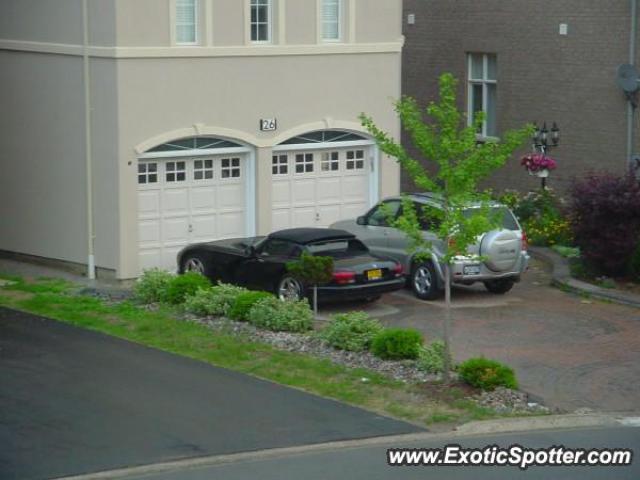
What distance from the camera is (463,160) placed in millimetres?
16141

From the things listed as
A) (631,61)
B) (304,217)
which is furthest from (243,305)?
(631,61)

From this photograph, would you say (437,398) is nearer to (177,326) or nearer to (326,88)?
(177,326)

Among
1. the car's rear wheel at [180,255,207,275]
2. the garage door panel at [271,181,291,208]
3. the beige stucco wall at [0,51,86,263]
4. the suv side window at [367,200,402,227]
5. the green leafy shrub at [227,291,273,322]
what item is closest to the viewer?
the green leafy shrub at [227,291,273,322]

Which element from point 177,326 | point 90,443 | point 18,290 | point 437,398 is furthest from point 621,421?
point 18,290

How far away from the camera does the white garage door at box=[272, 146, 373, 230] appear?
85.3 ft

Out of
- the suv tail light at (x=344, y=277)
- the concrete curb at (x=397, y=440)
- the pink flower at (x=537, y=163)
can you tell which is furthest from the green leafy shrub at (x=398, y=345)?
the pink flower at (x=537, y=163)

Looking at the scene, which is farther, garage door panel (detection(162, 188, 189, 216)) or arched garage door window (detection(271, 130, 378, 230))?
arched garage door window (detection(271, 130, 378, 230))

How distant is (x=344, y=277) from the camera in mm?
20906

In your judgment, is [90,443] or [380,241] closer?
[90,443]

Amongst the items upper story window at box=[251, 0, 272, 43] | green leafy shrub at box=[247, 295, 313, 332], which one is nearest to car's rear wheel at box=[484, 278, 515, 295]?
green leafy shrub at box=[247, 295, 313, 332]

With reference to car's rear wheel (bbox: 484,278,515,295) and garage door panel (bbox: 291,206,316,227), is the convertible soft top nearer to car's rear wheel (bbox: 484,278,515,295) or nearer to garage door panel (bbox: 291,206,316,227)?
car's rear wheel (bbox: 484,278,515,295)

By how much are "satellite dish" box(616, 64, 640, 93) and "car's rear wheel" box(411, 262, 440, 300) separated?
9.09 m

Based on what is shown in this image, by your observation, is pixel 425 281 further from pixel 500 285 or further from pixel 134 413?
pixel 134 413

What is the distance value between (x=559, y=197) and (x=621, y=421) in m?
16.4
